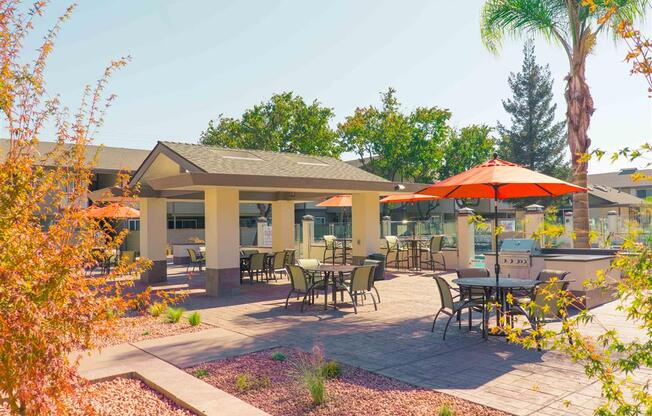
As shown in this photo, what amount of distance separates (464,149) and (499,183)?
35.1 metres

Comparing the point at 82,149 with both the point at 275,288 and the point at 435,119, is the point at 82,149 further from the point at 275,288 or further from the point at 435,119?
the point at 435,119

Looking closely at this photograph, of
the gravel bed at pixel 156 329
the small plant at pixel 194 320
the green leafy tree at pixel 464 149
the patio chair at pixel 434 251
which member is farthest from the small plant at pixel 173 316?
the green leafy tree at pixel 464 149

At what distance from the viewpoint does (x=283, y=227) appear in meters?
19.3

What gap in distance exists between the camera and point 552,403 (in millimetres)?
5066

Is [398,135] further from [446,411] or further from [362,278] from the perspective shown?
[446,411]

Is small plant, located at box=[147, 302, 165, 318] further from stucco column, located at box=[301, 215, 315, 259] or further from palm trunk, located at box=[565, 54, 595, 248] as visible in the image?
stucco column, located at box=[301, 215, 315, 259]

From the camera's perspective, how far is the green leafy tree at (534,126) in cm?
4472

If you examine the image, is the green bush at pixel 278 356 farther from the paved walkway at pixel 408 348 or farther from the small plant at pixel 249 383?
the small plant at pixel 249 383

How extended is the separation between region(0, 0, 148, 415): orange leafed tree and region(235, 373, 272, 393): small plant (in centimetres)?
230

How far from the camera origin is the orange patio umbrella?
8.04m

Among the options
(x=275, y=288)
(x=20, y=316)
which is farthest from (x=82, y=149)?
(x=275, y=288)

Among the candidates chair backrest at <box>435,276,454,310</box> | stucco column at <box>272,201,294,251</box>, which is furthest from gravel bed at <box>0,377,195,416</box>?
stucco column at <box>272,201,294,251</box>

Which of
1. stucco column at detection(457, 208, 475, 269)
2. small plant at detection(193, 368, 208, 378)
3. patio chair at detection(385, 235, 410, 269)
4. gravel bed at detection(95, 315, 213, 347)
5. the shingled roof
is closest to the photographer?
small plant at detection(193, 368, 208, 378)

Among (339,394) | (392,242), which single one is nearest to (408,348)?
(339,394)
